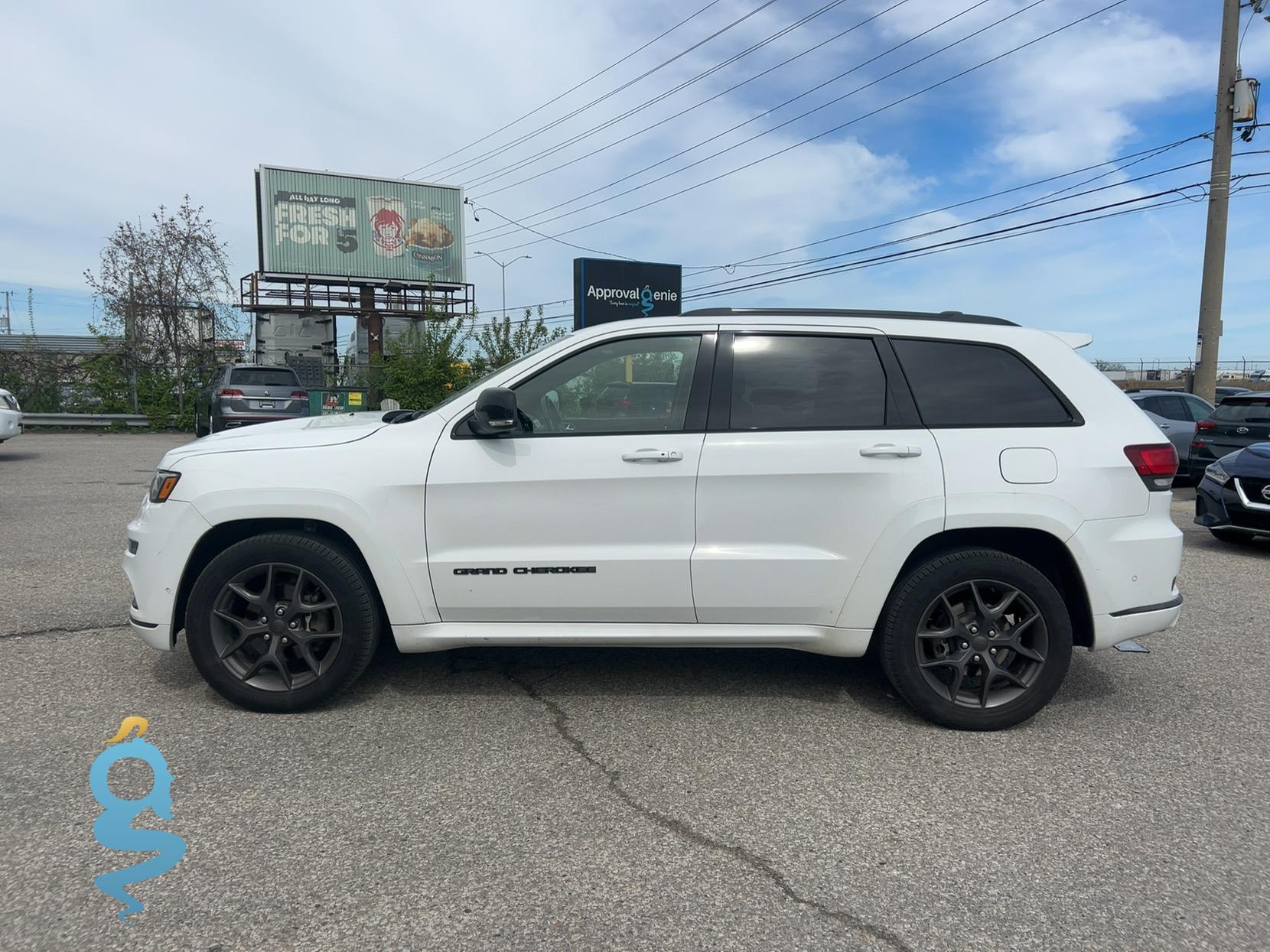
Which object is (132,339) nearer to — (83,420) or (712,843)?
(83,420)

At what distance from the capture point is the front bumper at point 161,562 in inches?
149

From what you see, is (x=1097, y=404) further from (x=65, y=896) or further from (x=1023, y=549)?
(x=65, y=896)

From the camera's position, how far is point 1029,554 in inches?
157

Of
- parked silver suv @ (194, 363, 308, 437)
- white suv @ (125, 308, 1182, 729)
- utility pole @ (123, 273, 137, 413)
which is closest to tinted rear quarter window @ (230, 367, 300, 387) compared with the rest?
parked silver suv @ (194, 363, 308, 437)

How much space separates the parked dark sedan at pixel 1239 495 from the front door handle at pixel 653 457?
21.8 feet

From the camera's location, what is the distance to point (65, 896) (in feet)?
8.32

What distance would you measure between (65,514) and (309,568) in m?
7.11

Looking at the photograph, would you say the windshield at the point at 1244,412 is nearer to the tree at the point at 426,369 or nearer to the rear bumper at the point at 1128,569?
the rear bumper at the point at 1128,569

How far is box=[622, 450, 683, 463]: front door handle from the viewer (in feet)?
12.2

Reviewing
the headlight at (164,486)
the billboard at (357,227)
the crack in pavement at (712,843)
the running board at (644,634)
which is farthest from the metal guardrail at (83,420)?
the crack in pavement at (712,843)

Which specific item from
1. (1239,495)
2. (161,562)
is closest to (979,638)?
(161,562)

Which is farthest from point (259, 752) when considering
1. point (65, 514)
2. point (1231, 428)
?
point (1231, 428)

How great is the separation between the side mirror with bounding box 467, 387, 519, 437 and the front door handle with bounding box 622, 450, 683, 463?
512 millimetres

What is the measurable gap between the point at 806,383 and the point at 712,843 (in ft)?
6.54
